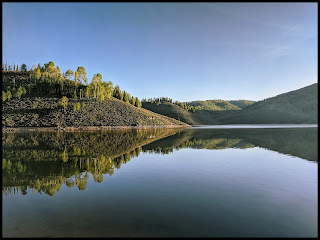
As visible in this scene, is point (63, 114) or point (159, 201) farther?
point (63, 114)

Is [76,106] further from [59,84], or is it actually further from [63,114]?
[59,84]

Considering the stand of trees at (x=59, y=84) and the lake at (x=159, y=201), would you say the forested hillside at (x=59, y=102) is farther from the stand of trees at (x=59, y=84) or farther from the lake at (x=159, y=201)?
the lake at (x=159, y=201)

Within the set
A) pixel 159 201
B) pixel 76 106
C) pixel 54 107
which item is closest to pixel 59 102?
pixel 54 107

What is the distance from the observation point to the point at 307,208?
1181 centimetres

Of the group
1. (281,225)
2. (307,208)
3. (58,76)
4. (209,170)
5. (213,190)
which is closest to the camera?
(281,225)

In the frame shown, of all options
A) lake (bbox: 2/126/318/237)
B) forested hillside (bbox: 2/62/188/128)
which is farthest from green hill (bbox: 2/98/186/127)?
lake (bbox: 2/126/318/237)

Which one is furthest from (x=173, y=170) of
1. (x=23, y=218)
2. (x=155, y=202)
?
(x=23, y=218)

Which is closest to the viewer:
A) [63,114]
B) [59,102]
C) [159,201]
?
[159,201]

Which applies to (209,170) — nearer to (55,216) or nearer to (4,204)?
(55,216)

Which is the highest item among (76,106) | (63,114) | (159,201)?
(76,106)

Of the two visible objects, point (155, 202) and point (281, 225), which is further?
point (155, 202)

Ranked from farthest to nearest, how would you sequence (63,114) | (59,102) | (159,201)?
1. (59,102)
2. (63,114)
3. (159,201)

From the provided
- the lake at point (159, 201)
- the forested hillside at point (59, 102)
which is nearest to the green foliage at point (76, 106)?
the forested hillside at point (59, 102)

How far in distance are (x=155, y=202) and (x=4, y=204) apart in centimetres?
975
